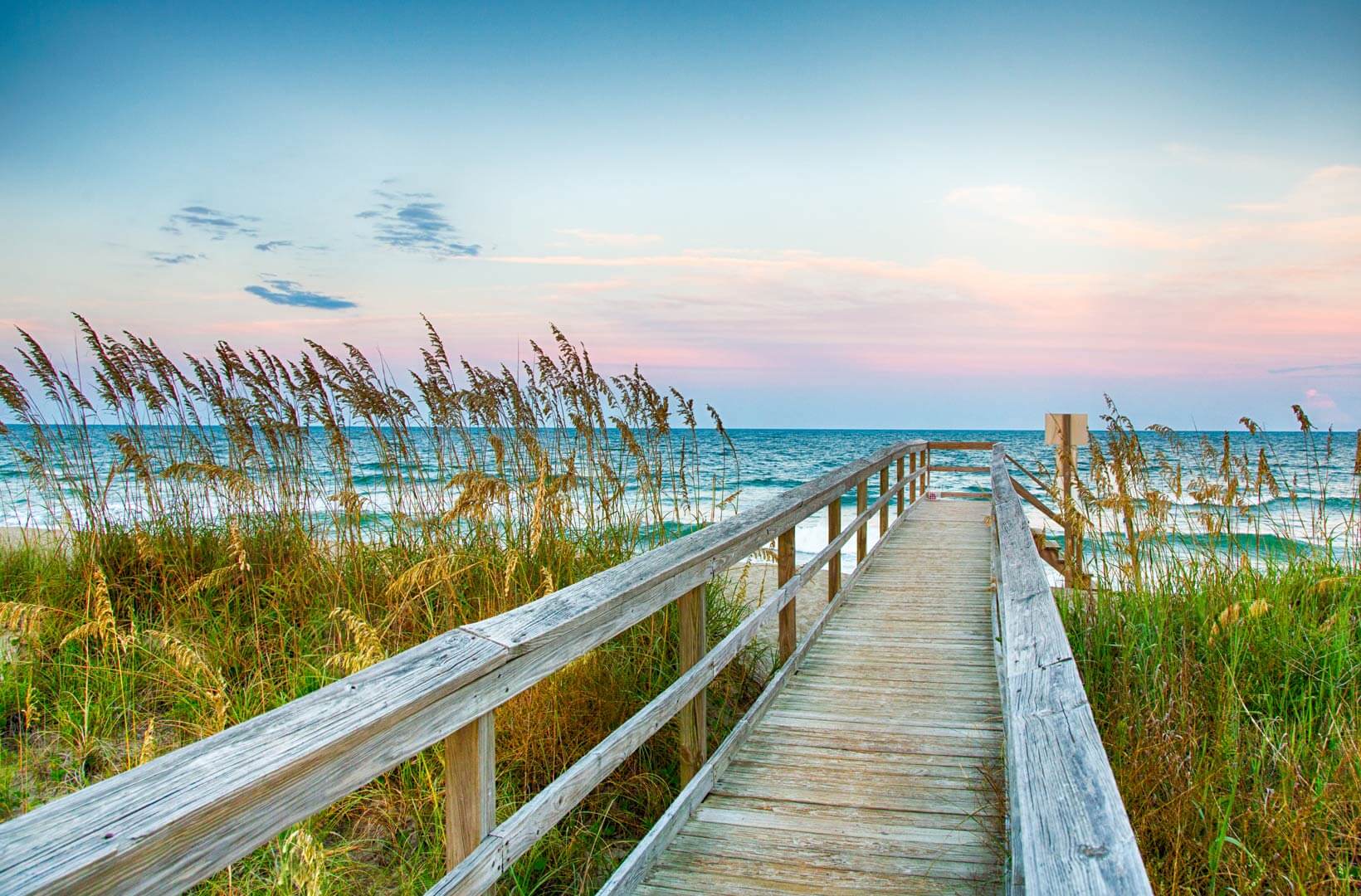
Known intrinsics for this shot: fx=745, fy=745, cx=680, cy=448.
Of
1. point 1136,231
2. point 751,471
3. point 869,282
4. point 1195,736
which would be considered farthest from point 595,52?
point 751,471

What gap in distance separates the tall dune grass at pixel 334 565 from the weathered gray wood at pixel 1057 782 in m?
1.85

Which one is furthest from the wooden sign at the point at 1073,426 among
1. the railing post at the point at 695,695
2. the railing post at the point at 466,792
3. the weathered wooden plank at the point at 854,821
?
the railing post at the point at 466,792

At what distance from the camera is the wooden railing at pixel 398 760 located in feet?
2.67

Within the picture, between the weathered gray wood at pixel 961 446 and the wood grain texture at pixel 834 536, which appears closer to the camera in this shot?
the wood grain texture at pixel 834 536

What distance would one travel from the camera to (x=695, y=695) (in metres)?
2.90

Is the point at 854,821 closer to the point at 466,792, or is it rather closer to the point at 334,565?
the point at 466,792

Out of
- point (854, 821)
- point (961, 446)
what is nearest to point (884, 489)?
point (854, 821)

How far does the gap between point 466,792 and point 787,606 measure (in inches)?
118

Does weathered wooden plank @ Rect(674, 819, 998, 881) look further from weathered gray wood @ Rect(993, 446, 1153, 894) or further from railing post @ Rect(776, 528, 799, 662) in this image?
railing post @ Rect(776, 528, 799, 662)

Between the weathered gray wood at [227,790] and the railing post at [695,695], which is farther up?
the weathered gray wood at [227,790]

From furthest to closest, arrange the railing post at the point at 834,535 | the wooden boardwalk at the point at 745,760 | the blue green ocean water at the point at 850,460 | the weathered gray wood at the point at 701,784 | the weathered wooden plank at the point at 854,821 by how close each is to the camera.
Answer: the blue green ocean water at the point at 850,460 < the railing post at the point at 834,535 < the weathered wooden plank at the point at 854,821 < the weathered gray wood at the point at 701,784 < the wooden boardwalk at the point at 745,760

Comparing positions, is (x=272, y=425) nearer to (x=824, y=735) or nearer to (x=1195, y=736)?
(x=824, y=735)

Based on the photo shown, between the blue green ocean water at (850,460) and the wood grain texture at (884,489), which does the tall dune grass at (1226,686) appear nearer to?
the blue green ocean water at (850,460)

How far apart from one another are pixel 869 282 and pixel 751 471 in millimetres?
16764
